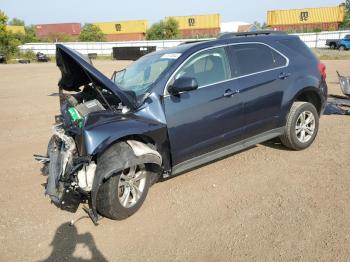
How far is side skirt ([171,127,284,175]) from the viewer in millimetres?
4332

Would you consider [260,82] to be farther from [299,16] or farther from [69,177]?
[299,16]

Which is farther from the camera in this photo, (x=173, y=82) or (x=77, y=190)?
(x=173, y=82)

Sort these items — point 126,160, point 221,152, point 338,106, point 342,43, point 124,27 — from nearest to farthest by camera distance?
point 126,160 → point 221,152 → point 338,106 → point 342,43 → point 124,27

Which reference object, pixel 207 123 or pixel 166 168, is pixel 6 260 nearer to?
pixel 166 168

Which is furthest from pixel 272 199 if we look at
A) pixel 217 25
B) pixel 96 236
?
pixel 217 25

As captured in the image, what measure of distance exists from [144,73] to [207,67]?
883mm

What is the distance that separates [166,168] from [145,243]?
102 cm

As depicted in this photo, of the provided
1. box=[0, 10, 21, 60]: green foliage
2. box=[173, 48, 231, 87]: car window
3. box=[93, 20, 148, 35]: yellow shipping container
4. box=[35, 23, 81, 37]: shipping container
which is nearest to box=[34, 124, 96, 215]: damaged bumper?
box=[173, 48, 231, 87]: car window

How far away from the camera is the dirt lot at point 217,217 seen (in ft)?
10.9

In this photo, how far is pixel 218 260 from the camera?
125 inches

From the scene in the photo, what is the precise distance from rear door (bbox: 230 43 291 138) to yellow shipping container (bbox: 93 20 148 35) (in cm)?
7451

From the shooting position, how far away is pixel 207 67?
4566 millimetres

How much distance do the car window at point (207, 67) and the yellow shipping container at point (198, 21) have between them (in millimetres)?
69629

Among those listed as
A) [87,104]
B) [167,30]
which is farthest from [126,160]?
[167,30]
